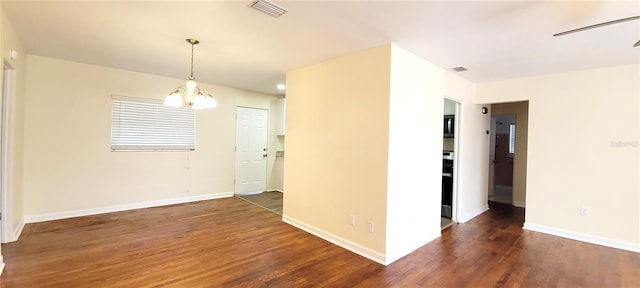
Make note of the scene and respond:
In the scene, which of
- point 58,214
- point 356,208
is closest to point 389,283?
point 356,208

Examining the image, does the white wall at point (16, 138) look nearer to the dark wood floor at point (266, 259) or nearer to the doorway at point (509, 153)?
the dark wood floor at point (266, 259)

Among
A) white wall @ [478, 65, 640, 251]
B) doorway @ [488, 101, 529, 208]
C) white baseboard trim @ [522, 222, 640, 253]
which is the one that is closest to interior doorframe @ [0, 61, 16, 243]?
white wall @ [478, 65, 640, 251]

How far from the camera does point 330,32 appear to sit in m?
2.74

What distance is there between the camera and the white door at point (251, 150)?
6.25m

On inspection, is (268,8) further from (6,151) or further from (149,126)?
(149,126)

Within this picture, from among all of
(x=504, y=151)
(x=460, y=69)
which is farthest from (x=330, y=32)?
(x=504, y=151)

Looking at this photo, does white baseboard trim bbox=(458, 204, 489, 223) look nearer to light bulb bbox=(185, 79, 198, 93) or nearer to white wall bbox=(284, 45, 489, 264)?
white wall bbox=(284, 45, 489, 264)

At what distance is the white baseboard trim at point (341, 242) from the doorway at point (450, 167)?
70.3 inches

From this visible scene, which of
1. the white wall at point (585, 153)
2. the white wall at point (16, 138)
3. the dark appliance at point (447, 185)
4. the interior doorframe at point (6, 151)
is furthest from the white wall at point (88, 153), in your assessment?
the white wall at point (585, 153)

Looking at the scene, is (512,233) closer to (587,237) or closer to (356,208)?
(587,237)

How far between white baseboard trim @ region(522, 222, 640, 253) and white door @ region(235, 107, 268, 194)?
5.18 meters

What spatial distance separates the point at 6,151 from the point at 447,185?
5.87m

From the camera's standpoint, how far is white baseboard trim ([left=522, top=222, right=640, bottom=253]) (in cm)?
355

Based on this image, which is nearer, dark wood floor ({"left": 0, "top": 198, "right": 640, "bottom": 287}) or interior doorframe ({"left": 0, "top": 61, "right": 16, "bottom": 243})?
dark wood floor ({"left": 0, "top": 198, "right": 640, "bottom": 287})
